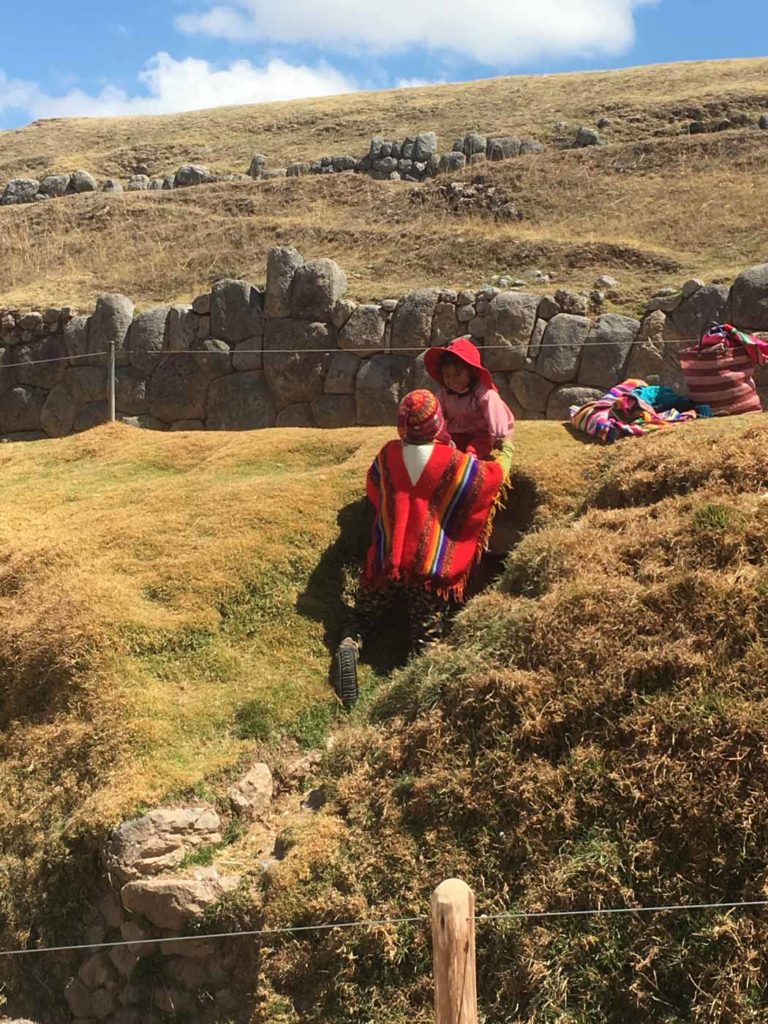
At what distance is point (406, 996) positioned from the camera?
3379mm

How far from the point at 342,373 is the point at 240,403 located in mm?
1464

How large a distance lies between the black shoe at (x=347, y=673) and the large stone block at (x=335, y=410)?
6.98 metres

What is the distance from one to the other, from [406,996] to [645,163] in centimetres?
1697

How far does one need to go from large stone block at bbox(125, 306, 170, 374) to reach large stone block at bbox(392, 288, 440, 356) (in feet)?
10.8

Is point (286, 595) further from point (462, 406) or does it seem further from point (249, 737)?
point (462, 406)

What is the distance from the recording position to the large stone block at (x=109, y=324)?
1329 cm

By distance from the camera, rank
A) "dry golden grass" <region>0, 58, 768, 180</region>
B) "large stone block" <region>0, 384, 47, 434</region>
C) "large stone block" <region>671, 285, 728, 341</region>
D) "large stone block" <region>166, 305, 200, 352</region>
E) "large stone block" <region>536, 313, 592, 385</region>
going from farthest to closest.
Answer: "dry golden grass" <region>0, 58, 768, 180</region> → "large stone block" <region>0, 384, 47, 434</region> → "large stone block" <region>166, 305, 200, 352</region> → "large stone block" <region>536, 313, 592, 385</region> → "large stone block" <region>671, 285, 728, 341</region>

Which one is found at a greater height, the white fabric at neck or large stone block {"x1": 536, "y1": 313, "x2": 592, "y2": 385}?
the white fabric at neck

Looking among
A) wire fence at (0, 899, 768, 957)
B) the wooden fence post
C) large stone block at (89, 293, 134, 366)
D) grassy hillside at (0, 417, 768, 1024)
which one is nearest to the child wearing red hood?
grassy hillside at (0, 417, 768, 1024)

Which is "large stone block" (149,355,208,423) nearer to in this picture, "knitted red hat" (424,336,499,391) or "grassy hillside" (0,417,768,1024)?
"grassy hillside" (0,417,768,1024)

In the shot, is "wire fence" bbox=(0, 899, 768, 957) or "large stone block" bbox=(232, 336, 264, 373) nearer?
"wire fence" bbox=(0, 899, 768, 957)

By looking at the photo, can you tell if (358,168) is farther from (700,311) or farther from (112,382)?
(700,311)

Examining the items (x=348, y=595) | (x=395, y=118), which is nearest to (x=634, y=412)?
(x=348, y=595)

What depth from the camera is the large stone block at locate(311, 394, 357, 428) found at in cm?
1209
